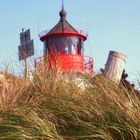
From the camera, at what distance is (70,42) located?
13.2 meters

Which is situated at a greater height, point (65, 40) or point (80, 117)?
point (65, 40)

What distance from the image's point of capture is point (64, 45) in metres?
12.8

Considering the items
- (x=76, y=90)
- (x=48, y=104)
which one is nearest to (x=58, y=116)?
(x=48, y=104)

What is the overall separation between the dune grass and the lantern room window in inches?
321

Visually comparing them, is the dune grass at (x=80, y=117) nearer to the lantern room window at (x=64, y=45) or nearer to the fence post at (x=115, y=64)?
the fence post at (x=115, y=64)

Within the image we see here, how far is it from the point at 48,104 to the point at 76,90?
0.89m

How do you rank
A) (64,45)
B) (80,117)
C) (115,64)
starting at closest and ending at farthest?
1. (80,117)
2. (115,64)
3. (64,45)

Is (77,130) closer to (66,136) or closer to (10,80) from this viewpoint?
(66,136)

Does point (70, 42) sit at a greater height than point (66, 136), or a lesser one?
greater

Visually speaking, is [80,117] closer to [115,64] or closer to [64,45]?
[115,64]

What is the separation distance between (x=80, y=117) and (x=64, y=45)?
913cm

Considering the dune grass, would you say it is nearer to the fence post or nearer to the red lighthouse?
the fence post

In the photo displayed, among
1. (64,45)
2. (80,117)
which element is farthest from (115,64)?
(64,45)

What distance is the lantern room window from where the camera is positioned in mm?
12727
